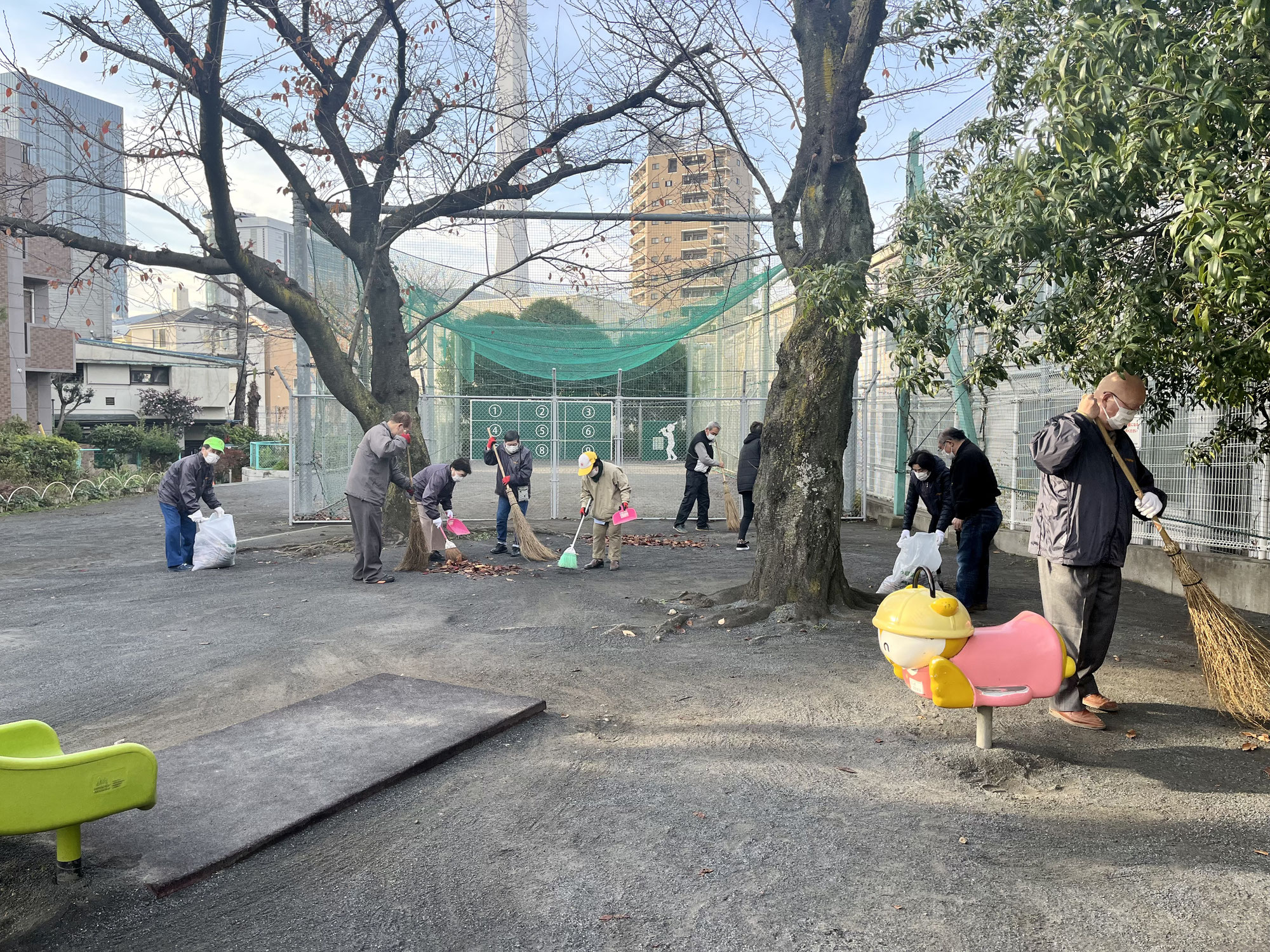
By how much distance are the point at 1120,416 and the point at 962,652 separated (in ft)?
5.20

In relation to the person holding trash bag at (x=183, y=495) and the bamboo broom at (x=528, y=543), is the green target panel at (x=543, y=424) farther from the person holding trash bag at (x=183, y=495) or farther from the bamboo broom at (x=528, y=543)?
the person holding trash bag at (x=183, y=495)

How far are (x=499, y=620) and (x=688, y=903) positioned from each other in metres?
4.79

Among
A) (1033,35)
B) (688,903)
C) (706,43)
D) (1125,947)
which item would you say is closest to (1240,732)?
(1125,947)

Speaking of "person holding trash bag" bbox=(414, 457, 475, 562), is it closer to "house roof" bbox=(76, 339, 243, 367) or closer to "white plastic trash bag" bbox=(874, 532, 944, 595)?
"white plastic trash bag" bbox=(874, 532, 944, 595)

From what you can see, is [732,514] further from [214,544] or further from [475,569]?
[214,544]

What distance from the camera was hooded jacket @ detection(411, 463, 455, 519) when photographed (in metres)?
10.4

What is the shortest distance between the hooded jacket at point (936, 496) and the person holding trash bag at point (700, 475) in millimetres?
5591

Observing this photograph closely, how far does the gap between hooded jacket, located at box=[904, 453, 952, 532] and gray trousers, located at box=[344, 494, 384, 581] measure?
17.1 ft

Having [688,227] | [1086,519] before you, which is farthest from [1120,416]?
[688,227]

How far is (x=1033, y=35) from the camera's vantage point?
6574mm

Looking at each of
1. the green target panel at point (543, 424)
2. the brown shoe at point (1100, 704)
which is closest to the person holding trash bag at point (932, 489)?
the brown shoe at point (1100, 704)

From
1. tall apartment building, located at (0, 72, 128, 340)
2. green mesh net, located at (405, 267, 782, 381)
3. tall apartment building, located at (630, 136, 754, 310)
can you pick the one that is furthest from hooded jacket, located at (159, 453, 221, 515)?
tall apartment building, located at (630, 136, 754, 310)

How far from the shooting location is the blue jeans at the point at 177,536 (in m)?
10.4

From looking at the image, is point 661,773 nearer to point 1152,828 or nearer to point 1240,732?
A: point 1152,828
